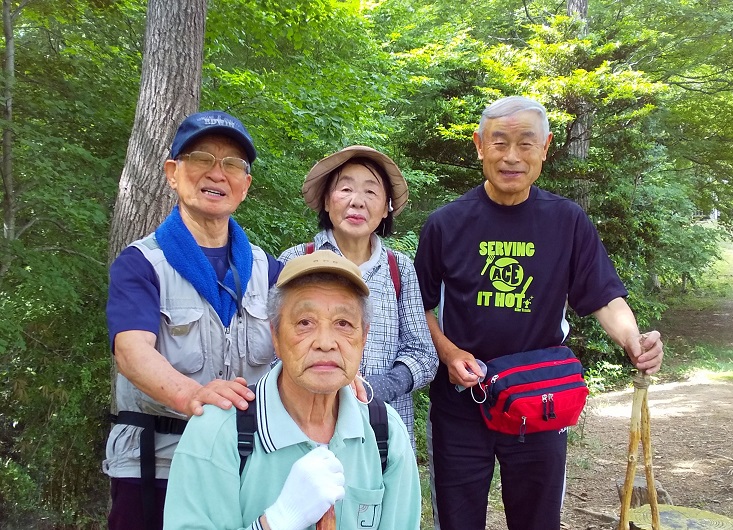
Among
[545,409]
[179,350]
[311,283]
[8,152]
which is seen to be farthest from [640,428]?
[8,152]

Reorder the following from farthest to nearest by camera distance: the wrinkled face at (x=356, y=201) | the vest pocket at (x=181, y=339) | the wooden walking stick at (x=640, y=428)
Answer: the wrinkled face at (x=356, y=201), the wooden walking stick at (x=640, y=428), the vest pocket at (x=181, y=339)

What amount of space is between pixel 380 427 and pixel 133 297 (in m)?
0.88

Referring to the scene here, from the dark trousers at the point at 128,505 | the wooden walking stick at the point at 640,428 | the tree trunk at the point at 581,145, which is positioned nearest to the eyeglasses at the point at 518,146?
the wooden walking stick at the point at 640,428

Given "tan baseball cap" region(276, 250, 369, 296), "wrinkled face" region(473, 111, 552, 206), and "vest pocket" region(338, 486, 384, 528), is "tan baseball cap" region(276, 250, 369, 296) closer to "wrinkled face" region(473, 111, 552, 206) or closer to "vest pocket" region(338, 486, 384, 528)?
"vest pocket" region(338, 486, 384, 528)

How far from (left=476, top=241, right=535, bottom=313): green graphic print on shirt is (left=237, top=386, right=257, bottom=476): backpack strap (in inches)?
54.2

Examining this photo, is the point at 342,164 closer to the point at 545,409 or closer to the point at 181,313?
the point at 181,313

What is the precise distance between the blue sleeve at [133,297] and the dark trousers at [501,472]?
59.0 inches

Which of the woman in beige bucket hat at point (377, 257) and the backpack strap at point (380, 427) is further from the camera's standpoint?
the woman in beige bucket hat at point (377, 257)

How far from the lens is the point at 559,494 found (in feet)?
8.62

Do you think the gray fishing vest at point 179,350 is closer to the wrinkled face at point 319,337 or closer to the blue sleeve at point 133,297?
the blue sleeve at point 133,297

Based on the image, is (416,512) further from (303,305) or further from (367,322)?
(303,305)

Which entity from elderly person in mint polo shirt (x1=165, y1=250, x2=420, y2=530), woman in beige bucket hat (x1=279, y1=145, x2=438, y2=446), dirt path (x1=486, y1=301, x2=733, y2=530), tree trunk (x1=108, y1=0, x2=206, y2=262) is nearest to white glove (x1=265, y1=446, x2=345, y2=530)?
elderly person in mint polo shirt (x1=165, y1=250, x2=420, y2=530)

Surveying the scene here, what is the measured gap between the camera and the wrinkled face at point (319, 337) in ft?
5.16

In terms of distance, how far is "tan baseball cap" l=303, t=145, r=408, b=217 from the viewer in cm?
244
